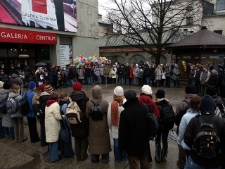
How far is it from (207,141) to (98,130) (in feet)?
7.80

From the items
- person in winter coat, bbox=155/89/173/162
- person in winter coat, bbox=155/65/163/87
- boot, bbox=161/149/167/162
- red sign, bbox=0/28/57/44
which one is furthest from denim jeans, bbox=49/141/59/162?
red sign, bbox=0/28/57/44

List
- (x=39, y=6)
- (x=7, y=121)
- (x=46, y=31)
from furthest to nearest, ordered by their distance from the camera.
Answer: (x=46, y=31)
(x=39, y=6)
(x=7, y=121)

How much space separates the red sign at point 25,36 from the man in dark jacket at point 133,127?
13833 millimetres

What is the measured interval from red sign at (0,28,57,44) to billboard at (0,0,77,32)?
0.66m

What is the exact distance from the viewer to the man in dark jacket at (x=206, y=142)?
7.72ft

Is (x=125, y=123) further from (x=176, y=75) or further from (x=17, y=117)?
(x=176, y=75)

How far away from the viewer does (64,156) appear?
4.78 meters

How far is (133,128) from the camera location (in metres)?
3.23

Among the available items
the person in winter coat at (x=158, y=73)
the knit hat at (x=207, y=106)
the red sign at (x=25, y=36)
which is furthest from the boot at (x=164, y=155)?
the red sign at (x=25, y=36)

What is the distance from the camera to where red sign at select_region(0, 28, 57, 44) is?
14144mm

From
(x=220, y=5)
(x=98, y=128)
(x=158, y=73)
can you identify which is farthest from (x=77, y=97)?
(x=220, y=5)

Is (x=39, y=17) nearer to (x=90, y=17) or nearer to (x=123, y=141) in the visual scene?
(x=90, y=17)

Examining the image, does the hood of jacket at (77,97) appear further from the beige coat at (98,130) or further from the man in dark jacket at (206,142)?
the man in dark jacket at (206,142)

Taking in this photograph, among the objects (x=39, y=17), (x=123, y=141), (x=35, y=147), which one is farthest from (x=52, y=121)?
(x=39, y=17)
